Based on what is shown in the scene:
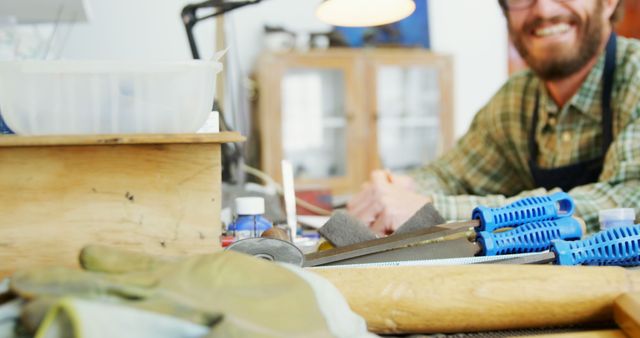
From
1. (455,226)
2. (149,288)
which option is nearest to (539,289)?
(455,226)

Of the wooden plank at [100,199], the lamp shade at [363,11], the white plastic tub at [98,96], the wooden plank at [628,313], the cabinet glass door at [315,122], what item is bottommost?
the cabinet glass door at [315,122]

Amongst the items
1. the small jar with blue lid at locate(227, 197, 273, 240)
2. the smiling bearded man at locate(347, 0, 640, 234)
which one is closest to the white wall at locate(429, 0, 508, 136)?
the smiling bearded man at locate(347, 0, 640, 234)

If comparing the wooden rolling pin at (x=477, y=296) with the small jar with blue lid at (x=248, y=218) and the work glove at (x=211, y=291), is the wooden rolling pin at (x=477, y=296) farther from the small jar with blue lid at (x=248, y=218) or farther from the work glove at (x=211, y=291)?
the small jar with blue lid at (x=248, y=218)

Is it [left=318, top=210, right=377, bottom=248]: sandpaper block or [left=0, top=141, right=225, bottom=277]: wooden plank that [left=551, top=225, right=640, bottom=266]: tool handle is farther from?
[left=0, top=141, right=225, bottom=277]: wooden plank

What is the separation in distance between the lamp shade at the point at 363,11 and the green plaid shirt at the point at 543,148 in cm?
39

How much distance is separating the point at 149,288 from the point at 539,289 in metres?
0.35

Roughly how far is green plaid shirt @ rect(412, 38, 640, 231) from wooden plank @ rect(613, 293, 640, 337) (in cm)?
59

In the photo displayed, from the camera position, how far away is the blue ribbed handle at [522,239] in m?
0.73

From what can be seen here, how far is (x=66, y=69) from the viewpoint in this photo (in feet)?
2.03

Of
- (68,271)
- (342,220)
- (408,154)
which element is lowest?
(408,154)

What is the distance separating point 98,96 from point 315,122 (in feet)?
10.6

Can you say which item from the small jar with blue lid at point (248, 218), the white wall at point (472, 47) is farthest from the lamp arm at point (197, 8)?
the white wall at point (472, 47)

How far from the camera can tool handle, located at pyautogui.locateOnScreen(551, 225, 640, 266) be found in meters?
0.68

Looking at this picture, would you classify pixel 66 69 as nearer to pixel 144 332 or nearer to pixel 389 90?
pixel 144 332
